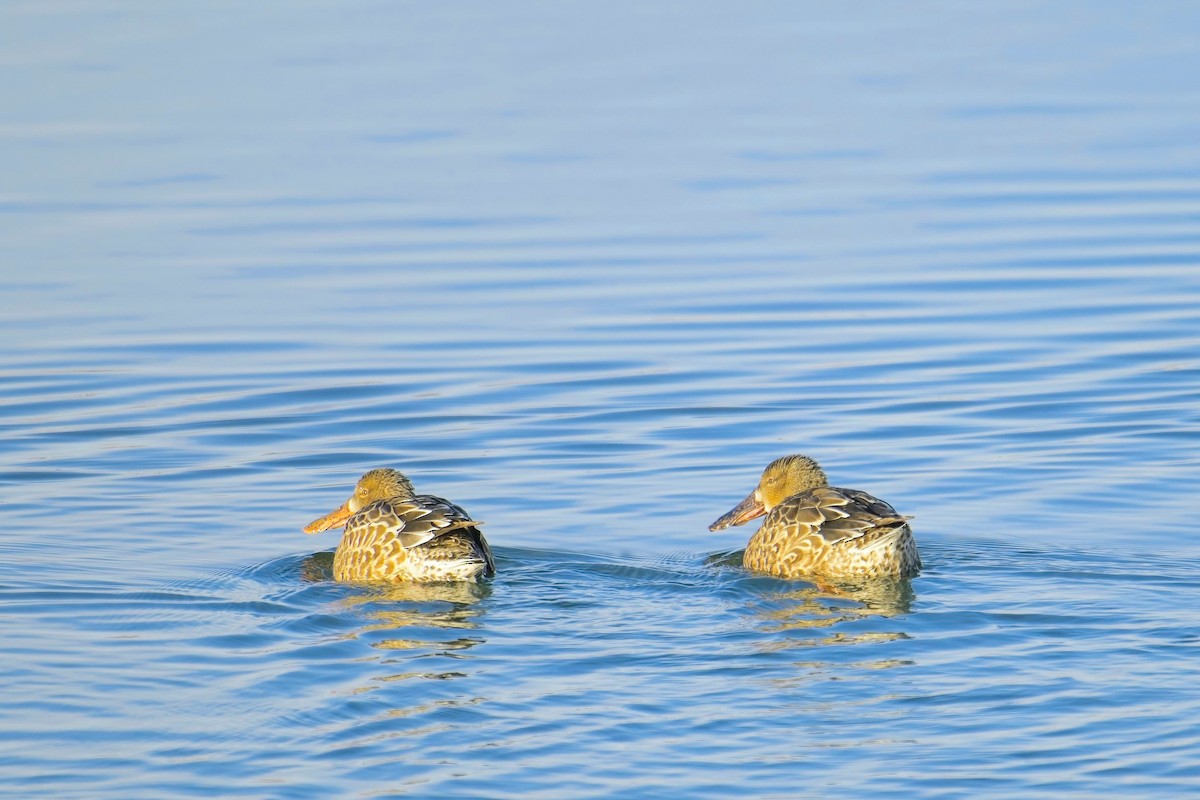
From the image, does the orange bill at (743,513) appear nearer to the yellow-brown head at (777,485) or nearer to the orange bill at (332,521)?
the yellow-brown head at (777,485)

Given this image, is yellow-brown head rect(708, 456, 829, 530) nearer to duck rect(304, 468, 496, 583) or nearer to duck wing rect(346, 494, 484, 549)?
duck rect(304, 468, 496, 583)

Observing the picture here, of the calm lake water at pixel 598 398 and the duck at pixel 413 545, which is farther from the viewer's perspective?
the duck at pixel 413 545

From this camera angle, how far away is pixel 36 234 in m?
20.0

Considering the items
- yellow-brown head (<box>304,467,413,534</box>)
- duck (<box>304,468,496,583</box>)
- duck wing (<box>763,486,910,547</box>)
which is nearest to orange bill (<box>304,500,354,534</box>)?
yellow-brown head (<box>304,467,413,534</box>)

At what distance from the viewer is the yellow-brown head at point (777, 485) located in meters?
11.5

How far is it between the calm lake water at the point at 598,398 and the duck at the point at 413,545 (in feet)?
0.53

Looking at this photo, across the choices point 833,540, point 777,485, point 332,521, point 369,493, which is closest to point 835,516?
point 833,540

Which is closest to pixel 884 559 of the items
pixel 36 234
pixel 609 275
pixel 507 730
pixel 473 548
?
pixel 473 548

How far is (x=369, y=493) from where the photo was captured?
1154 cm

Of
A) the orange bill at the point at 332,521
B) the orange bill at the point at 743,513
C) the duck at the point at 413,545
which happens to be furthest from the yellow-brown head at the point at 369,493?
the orange bill at the point at 743,513

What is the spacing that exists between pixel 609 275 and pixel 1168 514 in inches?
301

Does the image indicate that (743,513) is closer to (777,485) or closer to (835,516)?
(777,485)

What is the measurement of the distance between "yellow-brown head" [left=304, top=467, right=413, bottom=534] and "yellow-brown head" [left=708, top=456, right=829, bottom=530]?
5.61 ft

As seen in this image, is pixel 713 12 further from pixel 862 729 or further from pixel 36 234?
pixel 862 729
